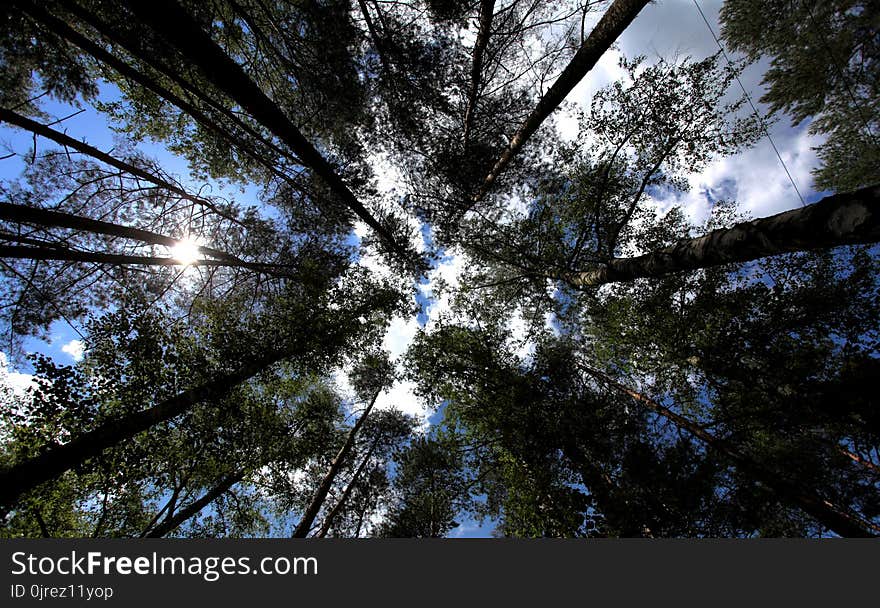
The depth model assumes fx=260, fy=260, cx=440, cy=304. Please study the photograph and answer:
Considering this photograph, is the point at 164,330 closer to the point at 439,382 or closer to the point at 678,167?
the point at 439,382

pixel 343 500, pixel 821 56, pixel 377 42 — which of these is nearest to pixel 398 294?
pixel 377 42

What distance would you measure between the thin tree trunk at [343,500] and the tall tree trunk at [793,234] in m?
13.2

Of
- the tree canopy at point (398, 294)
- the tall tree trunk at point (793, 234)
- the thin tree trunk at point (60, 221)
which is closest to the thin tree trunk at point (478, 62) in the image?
the tree canopy at point (398, 294)

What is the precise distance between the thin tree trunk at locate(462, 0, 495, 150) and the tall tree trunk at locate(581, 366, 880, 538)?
10.1 metres

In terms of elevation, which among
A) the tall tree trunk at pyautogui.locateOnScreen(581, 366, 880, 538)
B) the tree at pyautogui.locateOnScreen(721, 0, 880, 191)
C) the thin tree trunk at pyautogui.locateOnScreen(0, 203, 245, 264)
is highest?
the tree at pyautogui.locateOnScreen(721, 0, 880, 191)

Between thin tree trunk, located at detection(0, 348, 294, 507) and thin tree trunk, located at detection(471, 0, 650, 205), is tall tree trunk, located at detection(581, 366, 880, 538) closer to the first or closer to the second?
thin tree trunk, located at detection(471, 0, 650, 205)

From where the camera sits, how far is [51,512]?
544 centimetres

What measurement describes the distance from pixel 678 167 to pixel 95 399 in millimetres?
12639

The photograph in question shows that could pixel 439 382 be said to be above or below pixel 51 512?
above

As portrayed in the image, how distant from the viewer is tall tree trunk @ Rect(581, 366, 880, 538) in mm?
4887

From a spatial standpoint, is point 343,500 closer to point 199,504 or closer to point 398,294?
point 199,504

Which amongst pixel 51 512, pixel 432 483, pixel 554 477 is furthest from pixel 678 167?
pixel 51 512

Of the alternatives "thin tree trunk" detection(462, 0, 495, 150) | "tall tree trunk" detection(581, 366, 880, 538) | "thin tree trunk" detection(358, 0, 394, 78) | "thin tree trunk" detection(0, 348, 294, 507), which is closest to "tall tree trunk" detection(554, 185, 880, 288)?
"tall tree trunk" detection(581, 366, 880, 538)

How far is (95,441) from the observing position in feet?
12.1
